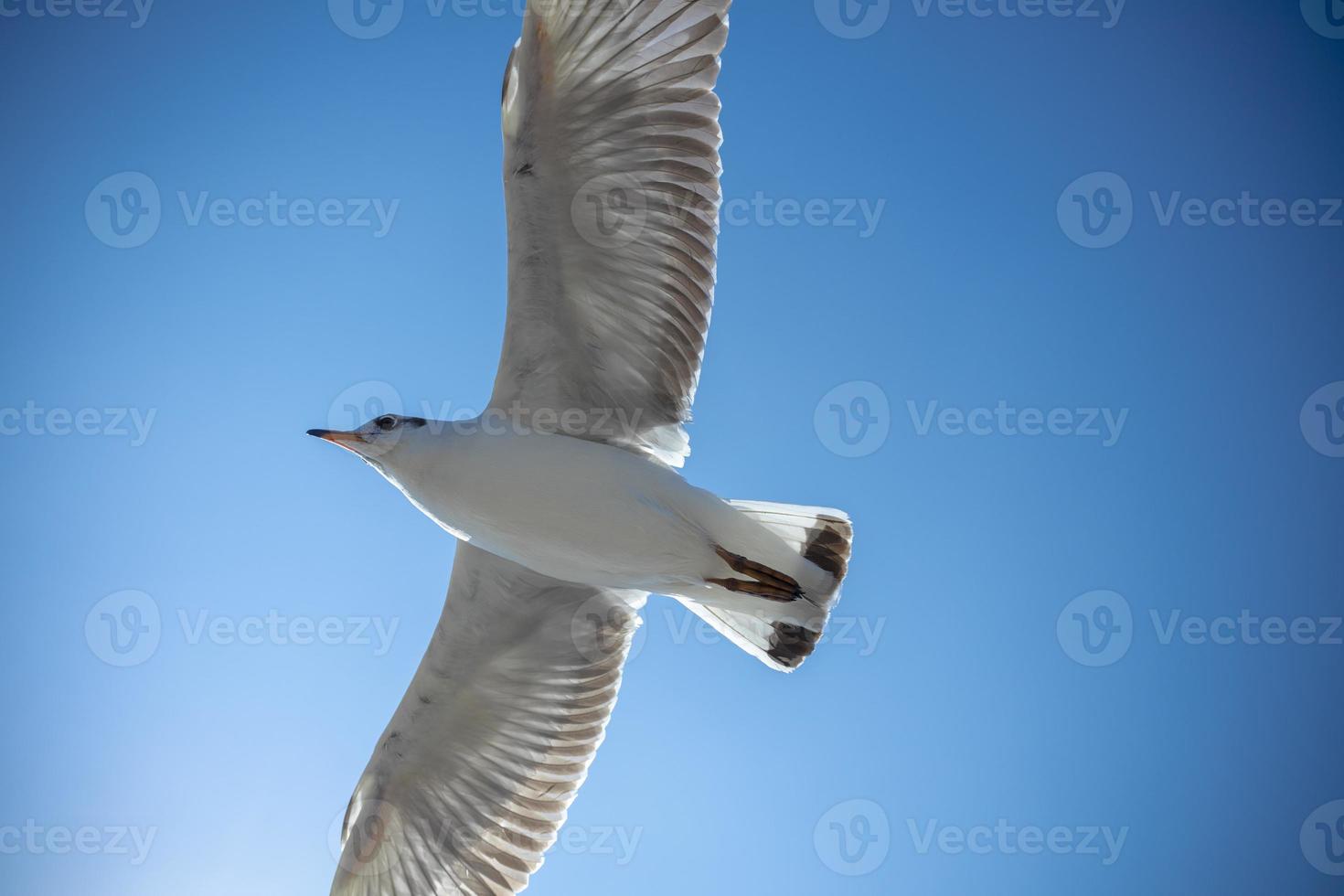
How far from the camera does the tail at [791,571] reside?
3330 mm

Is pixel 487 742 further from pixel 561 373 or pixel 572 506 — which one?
pixel 561 373

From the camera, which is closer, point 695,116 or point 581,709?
point 695,116

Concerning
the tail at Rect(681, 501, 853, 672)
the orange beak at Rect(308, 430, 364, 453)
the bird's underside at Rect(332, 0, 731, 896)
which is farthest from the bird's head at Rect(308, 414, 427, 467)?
the tail at Rect(681, 501, 853, 672)

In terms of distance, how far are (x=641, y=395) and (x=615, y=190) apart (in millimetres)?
663

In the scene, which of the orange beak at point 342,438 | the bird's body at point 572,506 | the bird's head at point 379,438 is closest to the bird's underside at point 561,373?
the bird's body at point 572,506

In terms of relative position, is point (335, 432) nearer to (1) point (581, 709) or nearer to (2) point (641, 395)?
(2) point (641, 395)

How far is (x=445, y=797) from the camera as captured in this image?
3877 mm

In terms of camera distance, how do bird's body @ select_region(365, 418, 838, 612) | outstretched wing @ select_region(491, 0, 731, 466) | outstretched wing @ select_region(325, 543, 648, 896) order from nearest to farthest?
outstretched wing @ select_region(491, 0, 731, 466)
bird's body @ select_region(365, 418, 838, 612)
outstretched wing @ select_region(325, 543, 648, 896)

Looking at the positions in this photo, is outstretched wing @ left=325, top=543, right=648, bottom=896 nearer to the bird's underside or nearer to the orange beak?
the bird's underside

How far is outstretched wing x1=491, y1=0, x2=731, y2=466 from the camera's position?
3029 mm

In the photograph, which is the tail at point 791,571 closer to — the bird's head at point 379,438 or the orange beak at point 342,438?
the bird's head at point 379,438

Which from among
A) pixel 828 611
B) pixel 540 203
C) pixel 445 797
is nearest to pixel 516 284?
pixel 540 203

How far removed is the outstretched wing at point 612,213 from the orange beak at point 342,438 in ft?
1.54

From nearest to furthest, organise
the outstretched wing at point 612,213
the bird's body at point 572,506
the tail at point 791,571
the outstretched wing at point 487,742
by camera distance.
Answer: the outstretched wing at point 612,213
the bird's body at point 572,506
the tail at point 791,571
the outstretched wing at point 487,742
